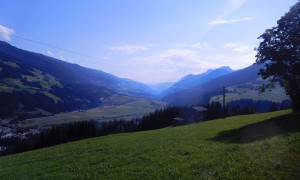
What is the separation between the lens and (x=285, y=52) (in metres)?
51.5

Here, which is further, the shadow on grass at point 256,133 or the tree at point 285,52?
the tree at point 285,52

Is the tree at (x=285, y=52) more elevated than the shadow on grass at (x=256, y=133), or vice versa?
the tree at (x=285, y=52)

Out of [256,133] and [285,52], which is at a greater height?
[285,52]

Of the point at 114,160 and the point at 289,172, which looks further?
the point at 114,160

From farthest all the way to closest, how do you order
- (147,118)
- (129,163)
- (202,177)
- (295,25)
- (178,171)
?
(147,118) → (295,25) → (129,163) → (178,171) → (202,177)

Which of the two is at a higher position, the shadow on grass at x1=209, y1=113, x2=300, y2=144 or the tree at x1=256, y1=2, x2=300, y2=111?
the tree at x1=256, y1=2, x2=300, y2=111

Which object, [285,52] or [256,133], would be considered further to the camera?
[285,52]

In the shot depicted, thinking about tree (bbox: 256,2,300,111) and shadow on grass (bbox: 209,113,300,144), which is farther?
tree (bbox: 256,2,300,111)

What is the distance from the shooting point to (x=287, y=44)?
52.6 m

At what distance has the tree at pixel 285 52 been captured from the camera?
168 ft

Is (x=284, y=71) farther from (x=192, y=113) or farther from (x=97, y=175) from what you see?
(x=192, y=113)

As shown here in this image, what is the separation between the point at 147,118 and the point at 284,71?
9307 cm

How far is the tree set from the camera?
5128 cm

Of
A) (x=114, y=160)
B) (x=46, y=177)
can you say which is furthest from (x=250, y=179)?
(x=46, y=177)
